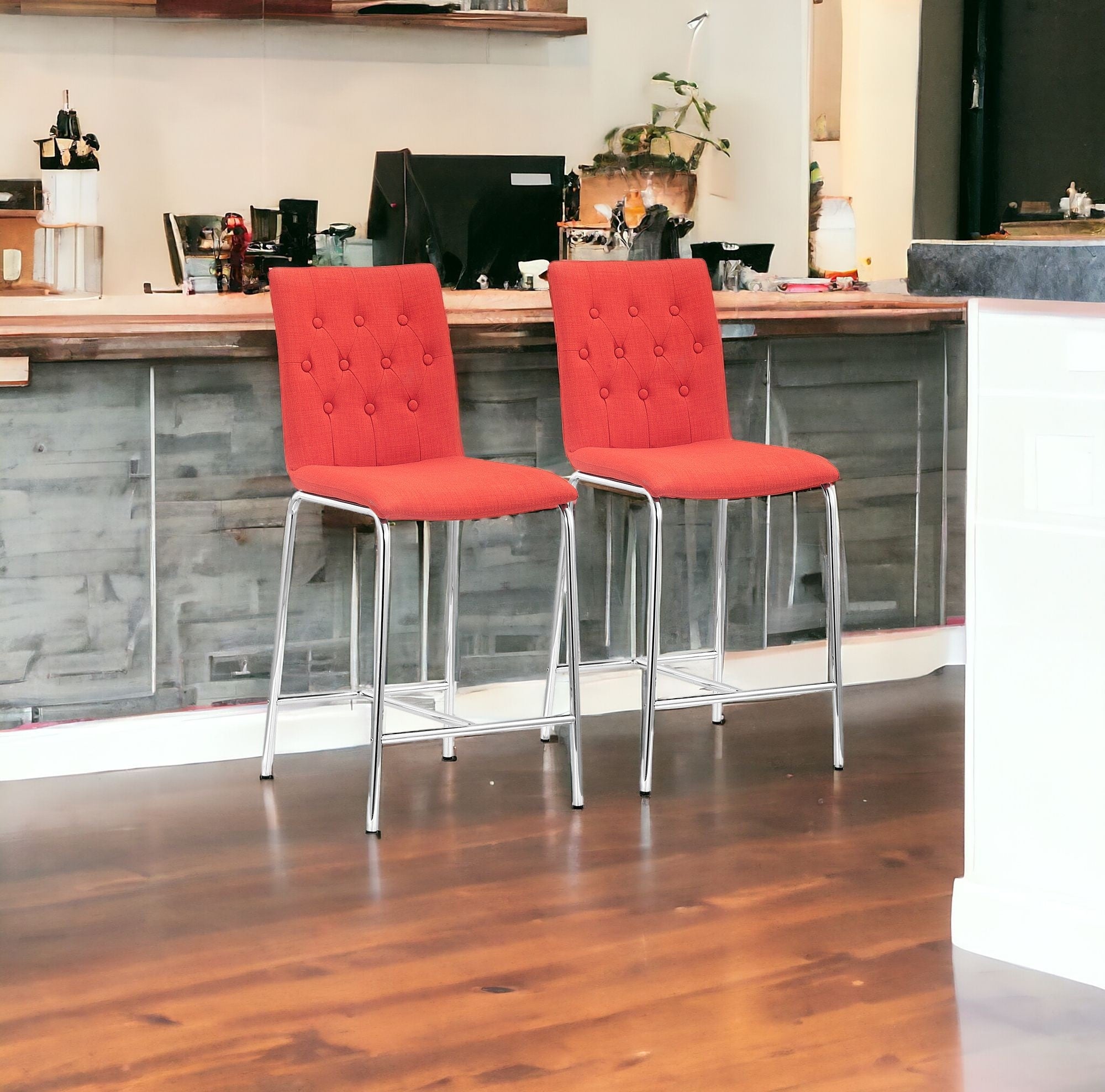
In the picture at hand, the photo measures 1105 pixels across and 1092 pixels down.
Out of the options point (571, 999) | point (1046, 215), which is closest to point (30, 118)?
point (1046, 215)

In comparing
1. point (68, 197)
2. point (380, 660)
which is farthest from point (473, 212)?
point (380, 660)

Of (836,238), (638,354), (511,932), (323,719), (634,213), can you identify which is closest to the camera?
(511,932)

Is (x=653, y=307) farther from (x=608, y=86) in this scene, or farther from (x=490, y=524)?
(x=608, y=86)

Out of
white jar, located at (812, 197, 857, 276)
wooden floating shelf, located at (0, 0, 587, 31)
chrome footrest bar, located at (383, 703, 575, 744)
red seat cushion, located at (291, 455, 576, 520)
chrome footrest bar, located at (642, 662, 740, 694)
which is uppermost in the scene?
wooden floating shelf, located at (0, 0, 587, 31)

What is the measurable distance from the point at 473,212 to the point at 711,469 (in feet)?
A: 4.32

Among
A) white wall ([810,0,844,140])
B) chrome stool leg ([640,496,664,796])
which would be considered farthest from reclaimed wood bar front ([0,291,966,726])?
white wall ([810,0,844,140])

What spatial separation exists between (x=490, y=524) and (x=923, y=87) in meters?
2.49

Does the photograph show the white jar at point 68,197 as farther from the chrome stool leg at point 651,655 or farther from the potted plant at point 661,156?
the potted plant at point 661,156

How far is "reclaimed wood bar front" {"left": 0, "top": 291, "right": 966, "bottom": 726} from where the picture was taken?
122 inches

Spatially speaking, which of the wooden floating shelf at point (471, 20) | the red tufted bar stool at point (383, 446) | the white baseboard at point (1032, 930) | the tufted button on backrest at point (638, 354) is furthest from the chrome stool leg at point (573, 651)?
the wooden floating shelf at point (471, 20)

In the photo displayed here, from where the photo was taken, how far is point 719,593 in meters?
3.55

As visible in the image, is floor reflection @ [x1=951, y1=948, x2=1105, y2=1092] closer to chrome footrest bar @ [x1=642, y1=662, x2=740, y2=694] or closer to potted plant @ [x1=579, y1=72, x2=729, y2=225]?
chrome footrest bar @ [x1=642, y1=662, x2=740, y2=694]

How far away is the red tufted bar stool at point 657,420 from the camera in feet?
9.86

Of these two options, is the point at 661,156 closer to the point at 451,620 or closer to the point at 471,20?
the point at 471,20
